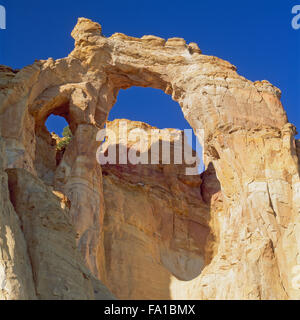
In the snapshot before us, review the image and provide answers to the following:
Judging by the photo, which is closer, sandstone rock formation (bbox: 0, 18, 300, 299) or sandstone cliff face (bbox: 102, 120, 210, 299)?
sandstone rock formation (bbox: 0, 18, 300, 299)

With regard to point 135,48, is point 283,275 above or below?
below

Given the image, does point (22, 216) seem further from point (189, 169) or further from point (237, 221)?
point (189, 169)

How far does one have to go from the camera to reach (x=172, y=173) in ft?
89.7

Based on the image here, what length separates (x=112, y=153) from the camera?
27578 mm

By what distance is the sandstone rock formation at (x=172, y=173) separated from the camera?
19.5 metres

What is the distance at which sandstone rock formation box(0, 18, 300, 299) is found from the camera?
19.5 metres

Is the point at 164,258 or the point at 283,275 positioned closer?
the point at 283,275

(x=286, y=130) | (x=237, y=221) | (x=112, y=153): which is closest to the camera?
(x=237, y=221)

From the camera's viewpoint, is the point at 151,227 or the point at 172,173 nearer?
the point at 151,227

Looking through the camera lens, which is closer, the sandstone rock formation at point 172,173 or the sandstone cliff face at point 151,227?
the sandstone rock formation at point 172,173

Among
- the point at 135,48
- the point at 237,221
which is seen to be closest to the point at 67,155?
the point at 135,48

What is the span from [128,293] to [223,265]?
3.86 meters

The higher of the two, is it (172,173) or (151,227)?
(172,173)

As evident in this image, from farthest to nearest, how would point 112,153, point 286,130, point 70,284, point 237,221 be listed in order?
point 112,153 → point 286,130 → point 237,221 → point 70,284
